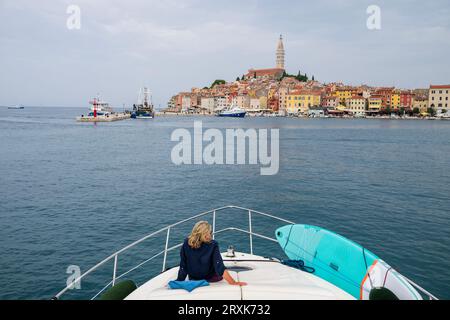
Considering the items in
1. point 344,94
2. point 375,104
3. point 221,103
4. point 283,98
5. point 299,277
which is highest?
point 344,94

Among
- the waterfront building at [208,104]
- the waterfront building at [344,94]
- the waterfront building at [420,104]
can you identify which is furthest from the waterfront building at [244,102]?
the waterfront building at [420,104]

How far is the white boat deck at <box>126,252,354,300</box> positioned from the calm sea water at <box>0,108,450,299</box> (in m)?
5.96

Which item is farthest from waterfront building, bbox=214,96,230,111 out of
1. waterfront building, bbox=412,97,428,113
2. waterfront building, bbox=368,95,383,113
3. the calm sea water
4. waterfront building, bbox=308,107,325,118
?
the calm sea water

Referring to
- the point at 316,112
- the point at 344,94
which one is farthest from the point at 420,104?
the point at 316,112

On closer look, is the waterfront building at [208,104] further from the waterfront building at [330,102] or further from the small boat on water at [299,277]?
the small boat on water at [299,277]

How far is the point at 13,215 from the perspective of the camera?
51.5 ft

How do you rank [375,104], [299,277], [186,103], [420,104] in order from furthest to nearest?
[186,103] → [375,104] → [420,104] → [299,277]

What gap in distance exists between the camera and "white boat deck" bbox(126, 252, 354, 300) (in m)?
3.88

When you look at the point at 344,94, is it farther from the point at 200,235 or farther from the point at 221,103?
the point at 200,235

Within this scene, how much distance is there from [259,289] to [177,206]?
46.6 ft

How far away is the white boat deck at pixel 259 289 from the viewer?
388 centimetres

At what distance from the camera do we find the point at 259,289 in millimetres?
3941

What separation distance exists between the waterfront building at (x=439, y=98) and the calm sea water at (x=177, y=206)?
366 feet

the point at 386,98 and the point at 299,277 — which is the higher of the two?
the point at 386,98
